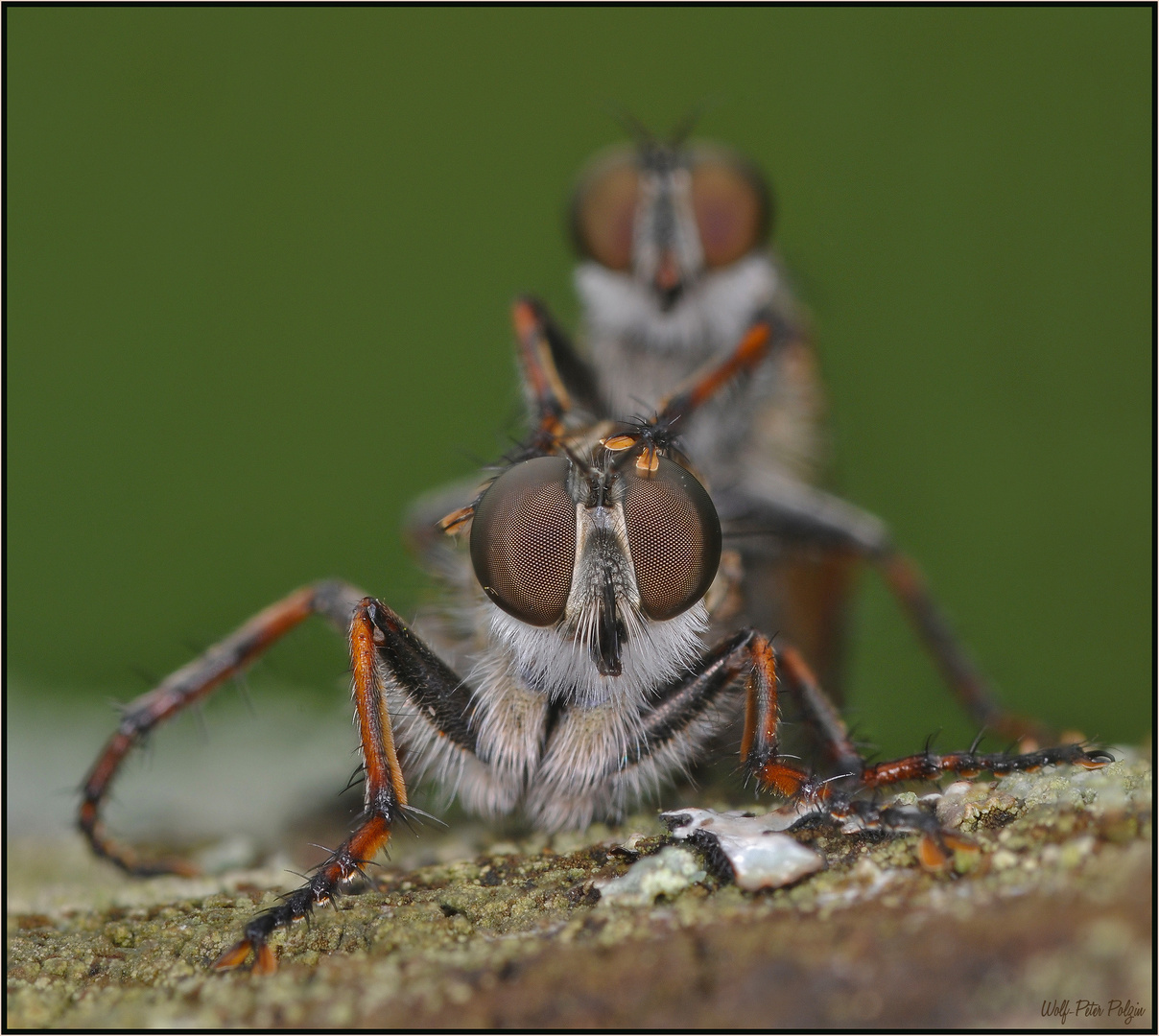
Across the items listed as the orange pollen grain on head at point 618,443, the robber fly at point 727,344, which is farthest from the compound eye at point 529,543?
the robber fly at point 727,344

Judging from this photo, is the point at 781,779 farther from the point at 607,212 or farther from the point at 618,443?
the point at 607,212

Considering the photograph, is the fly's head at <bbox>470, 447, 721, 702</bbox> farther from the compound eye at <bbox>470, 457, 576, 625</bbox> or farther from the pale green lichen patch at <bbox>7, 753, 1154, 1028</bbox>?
the pale green lichen patch at <bbox>7, 753, 1154, 1028</bbox>

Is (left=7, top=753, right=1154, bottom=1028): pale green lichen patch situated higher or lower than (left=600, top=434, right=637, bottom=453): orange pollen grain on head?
lower

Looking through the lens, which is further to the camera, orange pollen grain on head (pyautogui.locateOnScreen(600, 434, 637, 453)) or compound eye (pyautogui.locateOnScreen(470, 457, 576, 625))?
orange pollen grain on head (pyautogui.locateOnScreen(600, 434, 637, 453))

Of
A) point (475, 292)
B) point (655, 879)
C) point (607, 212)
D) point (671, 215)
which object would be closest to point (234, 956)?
point (655, 879)

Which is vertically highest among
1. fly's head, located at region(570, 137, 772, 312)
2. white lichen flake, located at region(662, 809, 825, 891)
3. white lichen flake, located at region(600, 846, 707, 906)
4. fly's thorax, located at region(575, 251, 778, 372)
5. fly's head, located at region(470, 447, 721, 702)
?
fly's head, located at region(570, 137, 772, 312)

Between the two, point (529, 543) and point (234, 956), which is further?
point (529, 543)

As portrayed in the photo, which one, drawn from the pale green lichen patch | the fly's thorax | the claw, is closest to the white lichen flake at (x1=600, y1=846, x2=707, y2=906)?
the pale green lichen patch
